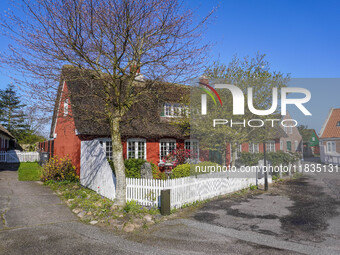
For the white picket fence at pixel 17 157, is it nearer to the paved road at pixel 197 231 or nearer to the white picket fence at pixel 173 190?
the paved road at pixel 197 231

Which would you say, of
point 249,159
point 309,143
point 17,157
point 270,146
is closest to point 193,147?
point 249,159

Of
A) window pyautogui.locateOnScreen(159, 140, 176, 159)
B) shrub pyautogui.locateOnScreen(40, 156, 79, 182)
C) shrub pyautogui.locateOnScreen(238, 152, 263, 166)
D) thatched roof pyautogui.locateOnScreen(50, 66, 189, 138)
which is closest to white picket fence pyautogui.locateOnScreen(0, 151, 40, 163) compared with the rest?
shrub pyautogui.locateOnScreen(40, 156, 79, 182)

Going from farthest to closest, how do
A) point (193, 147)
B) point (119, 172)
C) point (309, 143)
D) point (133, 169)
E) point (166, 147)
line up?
1. point (309, 143)
2. point (193, 147)
3. point (166, 147)
4. point (133, 169)
5. point (119, 172)

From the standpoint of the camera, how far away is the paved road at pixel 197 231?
5.91m

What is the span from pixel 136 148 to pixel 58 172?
4.85 metres

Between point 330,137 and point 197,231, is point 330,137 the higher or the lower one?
→ the higher one

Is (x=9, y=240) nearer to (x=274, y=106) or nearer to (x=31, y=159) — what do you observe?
(x=274, y=106)

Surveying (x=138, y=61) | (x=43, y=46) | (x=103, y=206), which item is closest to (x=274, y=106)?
(x=138, y=61)

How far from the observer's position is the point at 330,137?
29422 mm

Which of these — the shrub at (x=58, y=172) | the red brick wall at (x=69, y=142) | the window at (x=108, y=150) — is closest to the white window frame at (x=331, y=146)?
the window at (x=108, y=150)

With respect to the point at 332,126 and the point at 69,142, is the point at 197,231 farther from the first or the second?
the point at 332,126

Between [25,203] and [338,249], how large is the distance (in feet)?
33.4

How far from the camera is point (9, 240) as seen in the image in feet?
20.5

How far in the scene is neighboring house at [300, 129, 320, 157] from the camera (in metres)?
37.4
